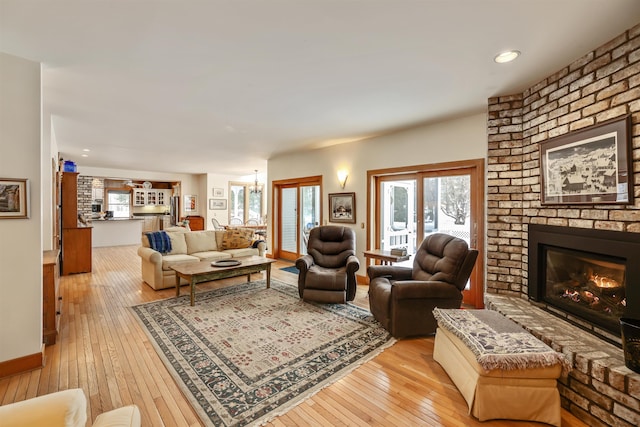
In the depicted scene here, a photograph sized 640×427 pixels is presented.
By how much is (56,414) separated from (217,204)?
31.3 ft

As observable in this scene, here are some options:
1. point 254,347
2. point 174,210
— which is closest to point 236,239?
point 254,347

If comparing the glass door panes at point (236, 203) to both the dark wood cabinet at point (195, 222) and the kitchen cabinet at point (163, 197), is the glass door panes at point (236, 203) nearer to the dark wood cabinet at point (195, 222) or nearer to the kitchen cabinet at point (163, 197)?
the dark wood cabinet at point (195, 222)

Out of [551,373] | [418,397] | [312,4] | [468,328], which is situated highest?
[312,4]

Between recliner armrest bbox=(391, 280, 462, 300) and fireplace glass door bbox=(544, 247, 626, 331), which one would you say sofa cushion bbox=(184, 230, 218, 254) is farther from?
fireplace glass door bbox=(544, 247, 626, 331)

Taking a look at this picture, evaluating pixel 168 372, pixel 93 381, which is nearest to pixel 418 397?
pixel 168 372

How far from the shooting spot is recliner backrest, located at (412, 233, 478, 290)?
287cm

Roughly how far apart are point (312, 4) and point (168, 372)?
2.80 metres

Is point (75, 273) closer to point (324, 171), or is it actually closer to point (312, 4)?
point (324, 171)

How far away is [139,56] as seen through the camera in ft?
7.45

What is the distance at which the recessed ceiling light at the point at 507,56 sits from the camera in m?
2.22

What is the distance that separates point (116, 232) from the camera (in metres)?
8.99

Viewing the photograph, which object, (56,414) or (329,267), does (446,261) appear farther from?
(56,414)

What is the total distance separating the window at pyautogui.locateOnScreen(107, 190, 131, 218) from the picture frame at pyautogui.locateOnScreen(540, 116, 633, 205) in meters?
11.8

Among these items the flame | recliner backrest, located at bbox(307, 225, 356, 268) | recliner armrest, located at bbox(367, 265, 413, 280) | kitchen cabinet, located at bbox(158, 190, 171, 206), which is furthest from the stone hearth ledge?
kitchen cabinet, located at bbox(158, 190, 171, 206)
